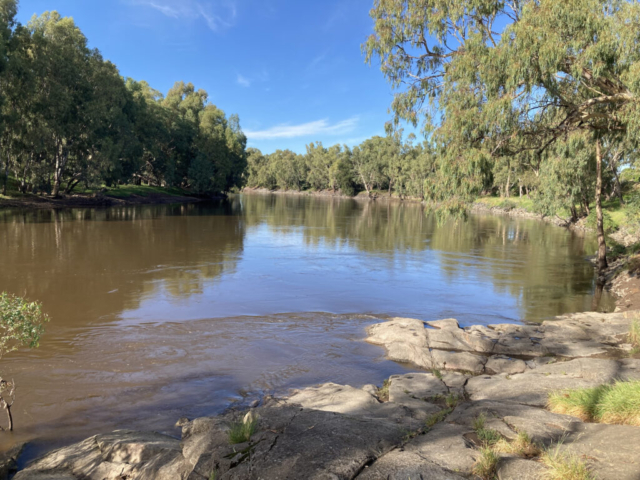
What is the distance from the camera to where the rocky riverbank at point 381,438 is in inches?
153

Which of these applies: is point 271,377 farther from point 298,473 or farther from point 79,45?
point 79,45

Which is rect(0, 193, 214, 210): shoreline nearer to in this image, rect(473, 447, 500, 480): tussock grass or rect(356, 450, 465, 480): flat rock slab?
rect(356, 450, 465, 480): flat rock slab

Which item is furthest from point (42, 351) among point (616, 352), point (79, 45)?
point (79, 45)

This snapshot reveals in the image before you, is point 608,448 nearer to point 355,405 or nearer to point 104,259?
point 355,405

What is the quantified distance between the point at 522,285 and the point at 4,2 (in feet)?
134

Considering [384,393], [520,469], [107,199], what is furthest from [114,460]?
[107,199]

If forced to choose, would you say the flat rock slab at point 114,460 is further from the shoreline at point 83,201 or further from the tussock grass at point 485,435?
the shoreline at point 83,201

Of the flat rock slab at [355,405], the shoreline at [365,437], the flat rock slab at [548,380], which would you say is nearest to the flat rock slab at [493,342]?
the shoreline at [365,437]

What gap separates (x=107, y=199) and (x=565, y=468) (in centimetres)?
5321

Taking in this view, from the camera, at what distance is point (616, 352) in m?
9.15

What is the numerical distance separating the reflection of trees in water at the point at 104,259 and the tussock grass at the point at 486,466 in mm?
11230

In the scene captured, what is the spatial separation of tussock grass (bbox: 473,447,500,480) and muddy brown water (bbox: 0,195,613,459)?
4.63 meters

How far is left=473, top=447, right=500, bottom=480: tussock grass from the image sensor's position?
372 centimetres

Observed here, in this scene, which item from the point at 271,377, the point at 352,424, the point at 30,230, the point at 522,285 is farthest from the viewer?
the point at 30,230
